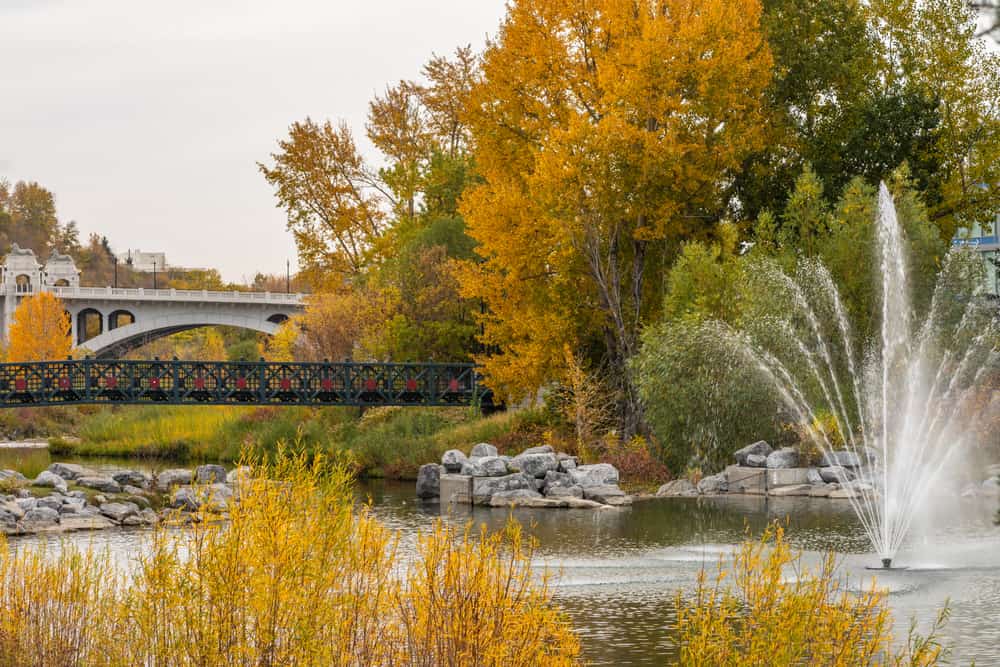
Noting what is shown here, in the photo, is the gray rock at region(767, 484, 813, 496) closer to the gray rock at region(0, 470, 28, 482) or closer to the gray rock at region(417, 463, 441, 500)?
the gray rock at region(417, 463, 441, 500)

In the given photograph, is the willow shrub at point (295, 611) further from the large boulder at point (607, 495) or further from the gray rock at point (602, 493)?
the gray rock at point (602, 493)

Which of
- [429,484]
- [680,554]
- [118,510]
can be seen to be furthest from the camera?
[429,484]

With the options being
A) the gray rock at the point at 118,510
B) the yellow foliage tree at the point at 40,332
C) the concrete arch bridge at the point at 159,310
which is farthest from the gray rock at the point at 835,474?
the concrete arch bridge at the point at 159,310

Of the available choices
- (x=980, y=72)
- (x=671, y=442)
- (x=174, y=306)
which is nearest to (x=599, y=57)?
(x=671, y=442)

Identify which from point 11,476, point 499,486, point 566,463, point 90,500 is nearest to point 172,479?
point 11,476

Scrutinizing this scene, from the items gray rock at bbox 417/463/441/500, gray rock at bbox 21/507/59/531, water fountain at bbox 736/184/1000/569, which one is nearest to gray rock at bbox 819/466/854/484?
water fountain at bbox 736/184/1000/569

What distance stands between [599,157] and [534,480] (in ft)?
27.7

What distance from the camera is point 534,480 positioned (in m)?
30.8

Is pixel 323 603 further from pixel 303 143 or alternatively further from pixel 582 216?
pixel 303 143

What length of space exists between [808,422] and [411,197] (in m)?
26.0

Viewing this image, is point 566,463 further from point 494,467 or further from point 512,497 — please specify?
point 512,497

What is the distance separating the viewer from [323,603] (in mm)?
9711

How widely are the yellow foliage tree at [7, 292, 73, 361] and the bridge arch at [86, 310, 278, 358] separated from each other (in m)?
7.91

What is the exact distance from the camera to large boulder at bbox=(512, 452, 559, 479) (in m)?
31.0
